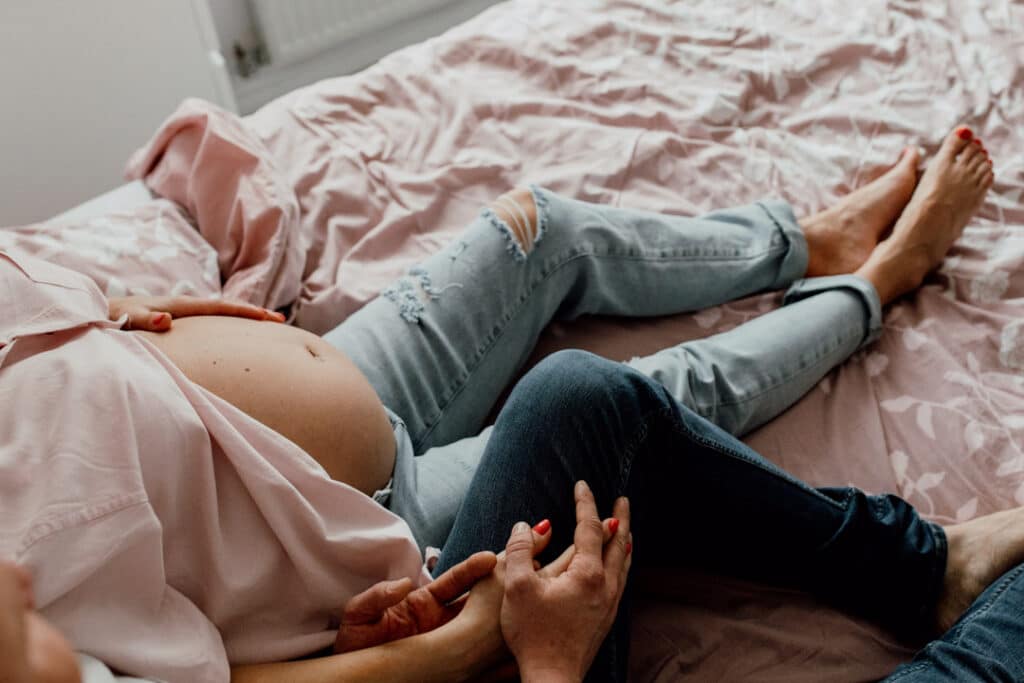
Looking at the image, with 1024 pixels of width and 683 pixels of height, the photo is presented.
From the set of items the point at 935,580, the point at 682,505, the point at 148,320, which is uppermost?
the point at 148,320

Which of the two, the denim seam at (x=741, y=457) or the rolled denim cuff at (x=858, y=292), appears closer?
the denim seam at (x=741, y=457)

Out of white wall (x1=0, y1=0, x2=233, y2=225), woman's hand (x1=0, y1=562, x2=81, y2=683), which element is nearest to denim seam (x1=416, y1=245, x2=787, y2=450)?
→ woman's hand (x1=0, y1=562, x2=81, y2=683)

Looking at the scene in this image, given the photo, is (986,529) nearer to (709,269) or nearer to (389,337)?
(709,269)

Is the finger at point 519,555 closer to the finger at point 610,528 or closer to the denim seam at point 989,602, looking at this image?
the finger at point 610,528

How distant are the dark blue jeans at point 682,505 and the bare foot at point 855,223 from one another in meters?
0.47

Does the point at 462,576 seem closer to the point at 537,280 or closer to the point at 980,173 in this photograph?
the point at 537,280

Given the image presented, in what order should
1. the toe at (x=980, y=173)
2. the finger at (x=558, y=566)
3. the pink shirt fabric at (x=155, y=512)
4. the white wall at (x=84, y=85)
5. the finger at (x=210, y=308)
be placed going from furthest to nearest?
the white wall at (x=84, y=85) → the toe at (x=980, y=173) → the finger at (x=210, y=308) → the finger at (x=558, y=566) → the pink shirt fabric at (x=155, y=512)

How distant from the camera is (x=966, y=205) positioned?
1.37 m

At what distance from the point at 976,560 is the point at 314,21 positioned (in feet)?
7.09

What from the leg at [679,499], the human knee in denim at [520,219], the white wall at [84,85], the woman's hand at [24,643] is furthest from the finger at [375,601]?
the white wall at [84,85]

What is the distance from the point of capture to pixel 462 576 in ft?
2.85

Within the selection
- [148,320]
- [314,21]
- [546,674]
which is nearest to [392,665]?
[546,674]

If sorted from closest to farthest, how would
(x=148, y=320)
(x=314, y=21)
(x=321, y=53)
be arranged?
(x=148, y=320), (x=314, y=21), (x=321, y=53)

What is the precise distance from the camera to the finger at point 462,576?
0.86 m
